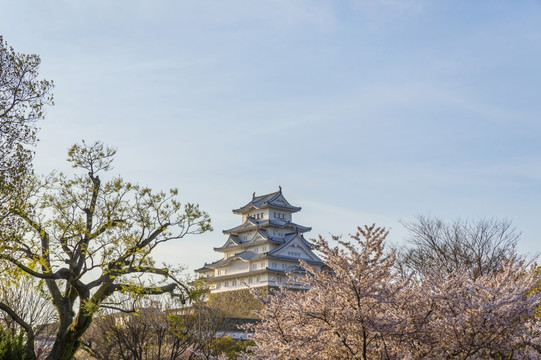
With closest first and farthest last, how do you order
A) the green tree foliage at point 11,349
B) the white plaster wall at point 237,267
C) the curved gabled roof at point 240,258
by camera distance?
the green tree foliage at point 11,349 < the curved gabled roof at point 240,258 < the white plaster wall at point 237,267

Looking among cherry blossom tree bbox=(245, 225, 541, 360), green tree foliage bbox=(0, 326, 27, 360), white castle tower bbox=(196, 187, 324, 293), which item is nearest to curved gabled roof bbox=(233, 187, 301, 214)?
white castle tower bbox=(196, 187, 324, 293)

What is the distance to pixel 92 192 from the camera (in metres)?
14.8

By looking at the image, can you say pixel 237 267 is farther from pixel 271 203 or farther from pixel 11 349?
pixel 11 349

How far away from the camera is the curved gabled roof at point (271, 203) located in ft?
152

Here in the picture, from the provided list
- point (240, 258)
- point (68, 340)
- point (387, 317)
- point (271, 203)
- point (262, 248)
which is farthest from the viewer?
point (271, 203)

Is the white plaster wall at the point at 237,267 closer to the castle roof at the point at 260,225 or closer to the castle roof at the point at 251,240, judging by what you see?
the castle roof at the point at 251,240

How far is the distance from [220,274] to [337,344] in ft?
129

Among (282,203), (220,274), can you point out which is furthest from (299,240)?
(220,274)

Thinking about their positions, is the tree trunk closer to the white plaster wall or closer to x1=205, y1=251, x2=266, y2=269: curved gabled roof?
x1=205, y1=251, x2=266, y2=269: curved gabled roof

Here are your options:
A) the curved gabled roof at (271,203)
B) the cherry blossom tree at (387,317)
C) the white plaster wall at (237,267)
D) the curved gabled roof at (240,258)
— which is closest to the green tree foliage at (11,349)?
the cherry blossom tree at (387,317)

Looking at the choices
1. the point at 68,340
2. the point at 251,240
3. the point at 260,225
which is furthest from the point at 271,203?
the point at 68,340

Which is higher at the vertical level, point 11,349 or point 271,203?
point 271,203

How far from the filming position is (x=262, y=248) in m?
43.7

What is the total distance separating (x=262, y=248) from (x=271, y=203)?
4.50 m
